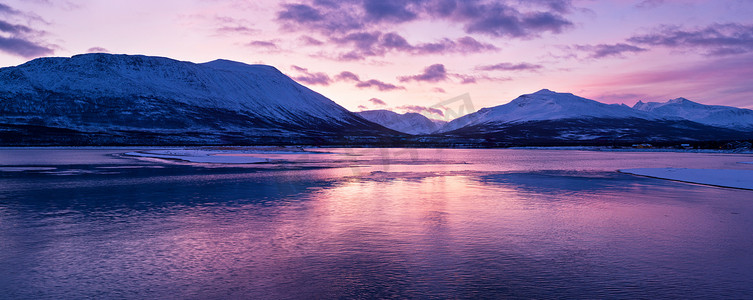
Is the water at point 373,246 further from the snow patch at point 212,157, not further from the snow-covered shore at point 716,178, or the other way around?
the snow patch at point 212,157

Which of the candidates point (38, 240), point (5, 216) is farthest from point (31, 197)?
point (38, 240)

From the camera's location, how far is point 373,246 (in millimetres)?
15141

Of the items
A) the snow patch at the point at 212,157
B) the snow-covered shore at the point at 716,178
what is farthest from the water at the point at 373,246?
the snow patch at the point at 212,157

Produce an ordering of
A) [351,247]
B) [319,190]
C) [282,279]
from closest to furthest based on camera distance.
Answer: [282,279] → [351,247] → [319,190]

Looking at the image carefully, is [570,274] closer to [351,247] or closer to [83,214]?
[351,247]

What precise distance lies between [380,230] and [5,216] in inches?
622

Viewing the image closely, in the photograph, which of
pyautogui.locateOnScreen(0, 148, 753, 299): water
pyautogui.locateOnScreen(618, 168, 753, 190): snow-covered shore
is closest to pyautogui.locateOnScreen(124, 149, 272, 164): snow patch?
pyautogui.locateOnScreen(0, 148, 753, 299): water

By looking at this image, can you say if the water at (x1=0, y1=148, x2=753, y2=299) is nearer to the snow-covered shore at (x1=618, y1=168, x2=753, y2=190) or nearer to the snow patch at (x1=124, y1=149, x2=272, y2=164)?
the snow-covered shore at (x1=618, y1=168, x2=753, y2=190)

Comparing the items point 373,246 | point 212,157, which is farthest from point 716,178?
point 212,157

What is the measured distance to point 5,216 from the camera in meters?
20.4

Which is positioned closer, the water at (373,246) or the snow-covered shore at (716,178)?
the water at (373,246)

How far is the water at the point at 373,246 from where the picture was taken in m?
11.0

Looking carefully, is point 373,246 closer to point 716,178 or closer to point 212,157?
point 716,178

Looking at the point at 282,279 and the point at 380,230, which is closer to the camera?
the point at 282,279
